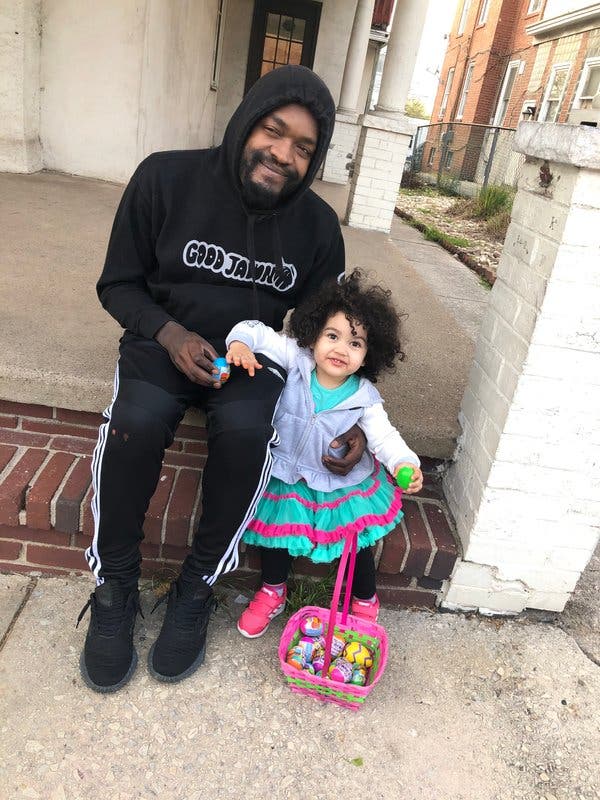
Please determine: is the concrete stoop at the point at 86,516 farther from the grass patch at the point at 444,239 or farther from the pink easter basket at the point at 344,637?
the grass patch at the point at 444,239

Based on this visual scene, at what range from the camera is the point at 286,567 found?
1.94 m

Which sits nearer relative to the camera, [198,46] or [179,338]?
[179,338]

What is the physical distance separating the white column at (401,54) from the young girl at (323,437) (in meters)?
4.86

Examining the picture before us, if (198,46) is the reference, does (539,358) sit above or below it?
below

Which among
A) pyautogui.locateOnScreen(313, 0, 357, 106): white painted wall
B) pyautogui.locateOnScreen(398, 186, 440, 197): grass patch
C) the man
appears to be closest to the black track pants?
the man

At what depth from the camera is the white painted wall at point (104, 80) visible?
16.8ft


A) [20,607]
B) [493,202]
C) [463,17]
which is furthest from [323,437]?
[463,17]

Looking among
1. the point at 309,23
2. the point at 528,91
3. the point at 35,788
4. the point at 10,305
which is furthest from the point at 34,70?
the point at 528,91

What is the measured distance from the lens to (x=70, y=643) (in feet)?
5.73

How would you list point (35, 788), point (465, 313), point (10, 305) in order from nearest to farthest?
point (35, 788)
point (10, 305)
point (465, 313)

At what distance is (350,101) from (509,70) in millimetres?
12069

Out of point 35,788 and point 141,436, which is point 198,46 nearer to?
point 141,436

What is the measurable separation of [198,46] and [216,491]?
727cm

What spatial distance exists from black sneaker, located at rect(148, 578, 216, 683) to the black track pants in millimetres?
59
